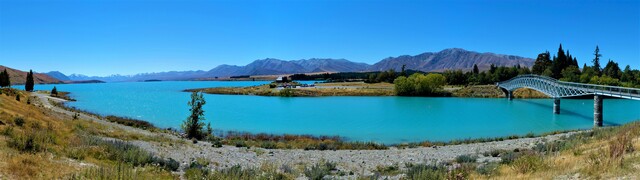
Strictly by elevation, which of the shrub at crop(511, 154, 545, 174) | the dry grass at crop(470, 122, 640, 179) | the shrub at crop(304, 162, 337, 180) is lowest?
the shrub at crop(304, 162, 337, 180)

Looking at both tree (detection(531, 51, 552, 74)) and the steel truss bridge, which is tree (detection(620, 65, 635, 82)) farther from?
the steel truss bridge

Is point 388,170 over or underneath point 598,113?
underneath

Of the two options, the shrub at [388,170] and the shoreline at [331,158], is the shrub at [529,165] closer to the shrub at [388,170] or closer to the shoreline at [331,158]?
the shoreline at [331,158]

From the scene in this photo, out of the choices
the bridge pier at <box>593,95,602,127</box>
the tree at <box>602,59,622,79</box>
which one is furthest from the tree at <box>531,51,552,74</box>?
the bridge pier at <box>593,95,602,127</box>

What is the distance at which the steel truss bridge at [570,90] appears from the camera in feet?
142

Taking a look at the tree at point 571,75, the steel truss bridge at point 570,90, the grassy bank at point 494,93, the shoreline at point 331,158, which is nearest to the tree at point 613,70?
the tree at point 571,75

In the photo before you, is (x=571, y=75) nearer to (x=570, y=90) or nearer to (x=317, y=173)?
(x=570, y=90)

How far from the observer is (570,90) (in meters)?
56.4

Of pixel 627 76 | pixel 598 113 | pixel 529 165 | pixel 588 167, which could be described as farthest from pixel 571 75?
pixel 588 167

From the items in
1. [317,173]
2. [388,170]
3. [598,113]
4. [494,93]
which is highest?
[494,93]

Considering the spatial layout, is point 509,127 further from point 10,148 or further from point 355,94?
point 355,94

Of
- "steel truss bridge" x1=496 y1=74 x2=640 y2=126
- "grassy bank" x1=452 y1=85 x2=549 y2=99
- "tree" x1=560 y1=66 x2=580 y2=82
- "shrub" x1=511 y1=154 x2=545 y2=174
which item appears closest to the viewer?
"shrub" x1=511 y1=154 x2=545 y2=174

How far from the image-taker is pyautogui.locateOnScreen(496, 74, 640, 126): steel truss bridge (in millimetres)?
43244

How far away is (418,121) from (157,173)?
41.6 meters
